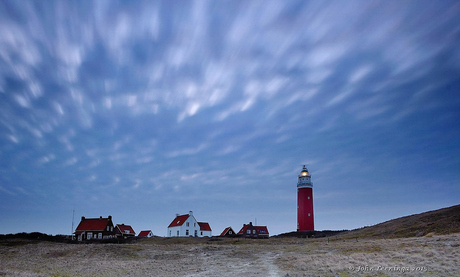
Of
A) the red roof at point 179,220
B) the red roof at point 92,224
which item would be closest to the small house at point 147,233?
the red roof at point 179,220

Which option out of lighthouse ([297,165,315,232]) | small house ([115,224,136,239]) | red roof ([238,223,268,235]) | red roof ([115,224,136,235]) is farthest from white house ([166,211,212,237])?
lighthouse ([297,165,315,232])

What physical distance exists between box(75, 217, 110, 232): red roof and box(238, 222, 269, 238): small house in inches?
1216

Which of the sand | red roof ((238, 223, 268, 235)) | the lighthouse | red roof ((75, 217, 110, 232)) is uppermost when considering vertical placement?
the lighthouse

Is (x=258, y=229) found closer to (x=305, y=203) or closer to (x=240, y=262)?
(x=305, y=203)

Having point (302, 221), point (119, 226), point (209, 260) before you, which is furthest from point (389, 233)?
point (119, 226)

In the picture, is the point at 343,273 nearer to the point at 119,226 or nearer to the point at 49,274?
the point at 49,274

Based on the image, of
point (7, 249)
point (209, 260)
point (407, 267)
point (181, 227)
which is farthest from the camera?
point (181, 227)

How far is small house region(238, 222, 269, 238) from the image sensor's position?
3137 inches

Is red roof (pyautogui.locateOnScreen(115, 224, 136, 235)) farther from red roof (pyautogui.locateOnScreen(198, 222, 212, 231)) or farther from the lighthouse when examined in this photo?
the lighthouse

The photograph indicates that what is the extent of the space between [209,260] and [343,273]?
15808 millimetres

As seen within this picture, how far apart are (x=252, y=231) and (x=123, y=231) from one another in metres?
31.2

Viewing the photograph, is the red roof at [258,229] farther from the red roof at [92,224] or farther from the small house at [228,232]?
the red roof at [92,224]

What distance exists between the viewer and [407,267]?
2172 centimetres

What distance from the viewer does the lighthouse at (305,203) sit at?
2611 inches
